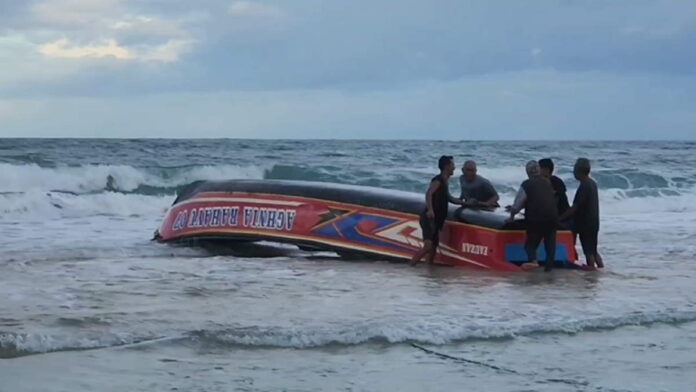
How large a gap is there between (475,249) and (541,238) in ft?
2.78

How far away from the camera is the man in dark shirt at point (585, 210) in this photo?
12.7 meters

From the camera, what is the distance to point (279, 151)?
4941 centimetres

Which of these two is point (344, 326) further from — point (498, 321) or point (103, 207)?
point (103, 207)

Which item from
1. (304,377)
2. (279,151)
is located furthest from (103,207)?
(279,151)

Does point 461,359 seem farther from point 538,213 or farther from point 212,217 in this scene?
point 212,217

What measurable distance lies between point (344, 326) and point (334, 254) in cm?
716

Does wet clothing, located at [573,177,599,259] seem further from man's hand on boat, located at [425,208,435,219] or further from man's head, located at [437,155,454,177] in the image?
man's hand on boat, located at [425,208,435,219]

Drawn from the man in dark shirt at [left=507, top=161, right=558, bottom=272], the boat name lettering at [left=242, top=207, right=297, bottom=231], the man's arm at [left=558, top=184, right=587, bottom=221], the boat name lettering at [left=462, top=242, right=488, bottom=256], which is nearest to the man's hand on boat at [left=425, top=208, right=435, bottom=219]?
the boat name lettering at [left=462, top=242, right=488, bottom=256]

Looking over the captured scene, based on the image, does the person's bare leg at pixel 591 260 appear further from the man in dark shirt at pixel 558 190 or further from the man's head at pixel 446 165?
the man's head at pixel 446 165

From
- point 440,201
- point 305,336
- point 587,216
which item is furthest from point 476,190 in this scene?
point 305,336

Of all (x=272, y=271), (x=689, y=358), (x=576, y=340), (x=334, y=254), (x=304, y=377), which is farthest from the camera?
(x=334, y=254)

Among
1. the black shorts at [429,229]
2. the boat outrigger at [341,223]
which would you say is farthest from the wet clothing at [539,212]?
the black shorts at [429,229]

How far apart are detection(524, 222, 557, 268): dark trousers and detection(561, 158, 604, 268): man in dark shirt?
442 millimetres

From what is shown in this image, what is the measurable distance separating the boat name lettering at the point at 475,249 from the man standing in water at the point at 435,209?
36 cm
